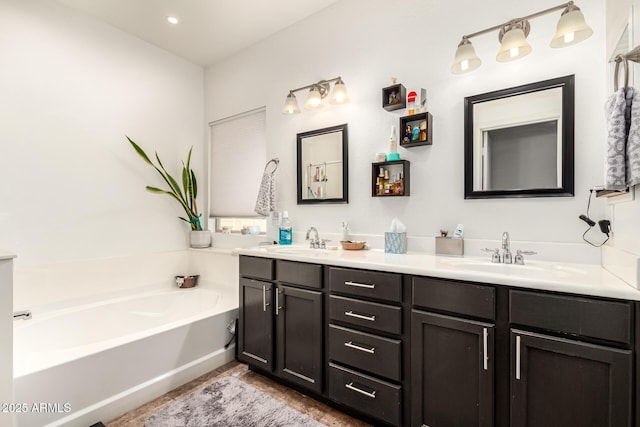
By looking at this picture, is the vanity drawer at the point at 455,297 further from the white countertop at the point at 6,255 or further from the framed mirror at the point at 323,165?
the white countertop at the point at 6,255

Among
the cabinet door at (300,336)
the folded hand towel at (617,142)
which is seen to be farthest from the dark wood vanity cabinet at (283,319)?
the folded hand towel at (617,142)

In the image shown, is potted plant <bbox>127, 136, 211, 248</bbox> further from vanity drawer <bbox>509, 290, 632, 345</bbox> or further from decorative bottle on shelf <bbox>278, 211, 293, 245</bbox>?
vanity drawer <bbox>509, 290, 632, 345</bbox>

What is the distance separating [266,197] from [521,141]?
195 centimetres

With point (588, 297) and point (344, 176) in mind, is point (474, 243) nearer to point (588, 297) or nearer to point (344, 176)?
point (588, 297)

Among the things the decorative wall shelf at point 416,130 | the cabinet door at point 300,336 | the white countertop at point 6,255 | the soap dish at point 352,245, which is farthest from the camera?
the soap dish at point 352,245

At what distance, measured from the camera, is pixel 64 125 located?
2438 millimetres

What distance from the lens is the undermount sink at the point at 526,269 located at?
4.45ft

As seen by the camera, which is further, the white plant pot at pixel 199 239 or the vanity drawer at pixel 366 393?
the white plant pot at pixel 199 239

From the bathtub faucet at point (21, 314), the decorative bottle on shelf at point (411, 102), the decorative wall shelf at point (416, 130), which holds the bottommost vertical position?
the bathtub faucet at point (21, 314)

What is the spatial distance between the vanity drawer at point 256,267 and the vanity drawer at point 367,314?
1.75 feet

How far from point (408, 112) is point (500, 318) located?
1355 millimetres

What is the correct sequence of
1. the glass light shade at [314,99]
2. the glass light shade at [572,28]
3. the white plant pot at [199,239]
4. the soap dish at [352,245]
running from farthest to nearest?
the white plant pot at [199,239], the glass light shade at [314,99], the soap dish at [352,245], the glass light shade at [572,28]

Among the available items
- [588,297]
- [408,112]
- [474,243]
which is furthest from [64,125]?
[588,297]

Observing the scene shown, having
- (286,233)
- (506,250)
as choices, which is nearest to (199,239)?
(286,233)
